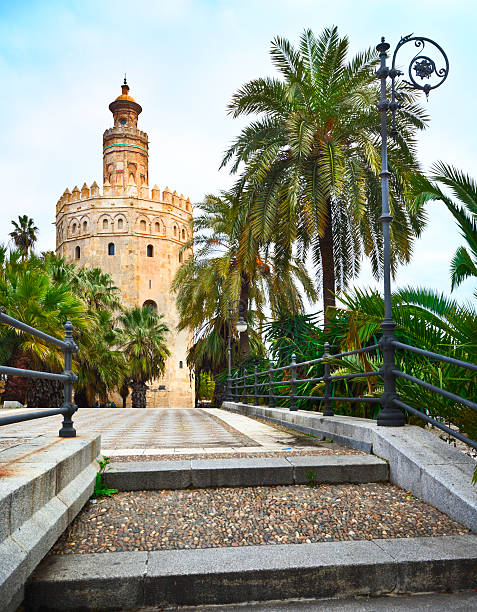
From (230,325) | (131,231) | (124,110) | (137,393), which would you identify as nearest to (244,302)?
(230,325)

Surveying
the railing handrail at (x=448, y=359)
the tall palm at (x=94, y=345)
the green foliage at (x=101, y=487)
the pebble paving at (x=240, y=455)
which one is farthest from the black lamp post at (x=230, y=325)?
the green foliage at (x=101, y=487)

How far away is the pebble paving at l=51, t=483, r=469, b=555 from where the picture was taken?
289 cm

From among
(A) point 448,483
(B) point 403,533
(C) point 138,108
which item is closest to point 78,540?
Answer: (B) point 403,533

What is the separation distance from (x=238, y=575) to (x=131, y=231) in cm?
4305

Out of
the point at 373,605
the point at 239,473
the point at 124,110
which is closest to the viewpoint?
the point at 373,605

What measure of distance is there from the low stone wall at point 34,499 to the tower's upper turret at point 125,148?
43635mm

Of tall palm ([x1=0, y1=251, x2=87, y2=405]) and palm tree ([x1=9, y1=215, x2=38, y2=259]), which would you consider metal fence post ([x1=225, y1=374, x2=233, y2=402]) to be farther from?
palm tree ([x1=9, y1=215, x2=38, y2=259])

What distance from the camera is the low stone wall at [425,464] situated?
3.12 metres

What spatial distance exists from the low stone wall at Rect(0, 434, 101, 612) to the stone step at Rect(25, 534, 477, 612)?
0.62 ft

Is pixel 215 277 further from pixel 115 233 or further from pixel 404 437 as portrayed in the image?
pixel 115 233

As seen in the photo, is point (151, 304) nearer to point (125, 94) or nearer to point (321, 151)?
point (125, 94)

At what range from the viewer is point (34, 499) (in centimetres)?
250

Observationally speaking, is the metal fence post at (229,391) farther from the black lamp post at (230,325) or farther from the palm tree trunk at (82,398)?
the palm tree trunk at (82,398)

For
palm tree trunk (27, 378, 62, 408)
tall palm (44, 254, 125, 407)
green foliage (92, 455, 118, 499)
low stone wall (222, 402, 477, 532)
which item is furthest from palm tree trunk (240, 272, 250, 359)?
green foliage (92, 455, 118, 499)
